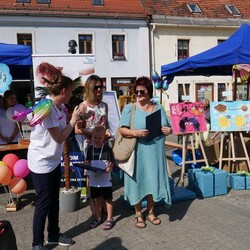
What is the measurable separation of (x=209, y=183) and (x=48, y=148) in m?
2.66

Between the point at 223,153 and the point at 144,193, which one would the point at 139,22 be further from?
the point at 144,193

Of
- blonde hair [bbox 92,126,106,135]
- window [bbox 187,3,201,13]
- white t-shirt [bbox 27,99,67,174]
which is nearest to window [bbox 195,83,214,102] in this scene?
window [bbox 187,3,201,13]

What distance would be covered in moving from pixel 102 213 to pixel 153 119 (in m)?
1.48

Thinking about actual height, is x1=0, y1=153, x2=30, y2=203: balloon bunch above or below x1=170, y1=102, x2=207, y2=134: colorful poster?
below

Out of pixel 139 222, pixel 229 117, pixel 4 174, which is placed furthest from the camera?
pixel 229 117

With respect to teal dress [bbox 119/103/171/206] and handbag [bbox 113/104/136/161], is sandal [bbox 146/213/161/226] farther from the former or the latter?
handbag [bbox 113/104/136/161]

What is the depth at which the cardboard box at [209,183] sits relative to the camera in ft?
15.0

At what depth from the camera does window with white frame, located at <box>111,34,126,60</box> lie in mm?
19000

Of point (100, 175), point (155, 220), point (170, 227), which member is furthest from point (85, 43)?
point (170, 227)

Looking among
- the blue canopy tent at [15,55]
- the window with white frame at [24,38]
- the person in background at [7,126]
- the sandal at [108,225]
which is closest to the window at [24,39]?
the window with white frame at [24,38]

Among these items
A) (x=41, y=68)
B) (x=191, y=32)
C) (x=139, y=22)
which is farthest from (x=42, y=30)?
(x=41, y=68)

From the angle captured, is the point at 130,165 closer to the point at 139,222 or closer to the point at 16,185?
the point at 139,222

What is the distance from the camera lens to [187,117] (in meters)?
5.44

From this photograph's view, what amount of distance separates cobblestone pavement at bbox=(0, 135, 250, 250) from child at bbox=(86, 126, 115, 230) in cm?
19
